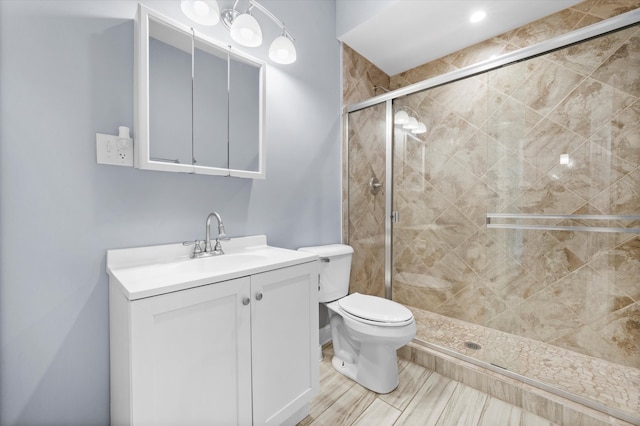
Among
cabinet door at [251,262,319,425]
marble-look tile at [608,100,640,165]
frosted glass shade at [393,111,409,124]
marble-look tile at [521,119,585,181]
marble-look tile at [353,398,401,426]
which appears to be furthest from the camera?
frosted glass shade at [393,111,409,124]

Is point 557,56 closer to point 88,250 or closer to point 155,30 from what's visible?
point 155,30

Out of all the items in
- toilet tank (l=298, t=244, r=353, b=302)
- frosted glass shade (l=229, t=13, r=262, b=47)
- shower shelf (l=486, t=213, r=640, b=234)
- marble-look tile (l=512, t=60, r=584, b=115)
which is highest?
frosted glass shade (l=229, t=13, r=262, b=47)

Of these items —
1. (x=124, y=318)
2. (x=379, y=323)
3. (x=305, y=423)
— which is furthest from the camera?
(x=379, y=323)

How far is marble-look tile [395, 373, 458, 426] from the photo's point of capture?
51.8 inches

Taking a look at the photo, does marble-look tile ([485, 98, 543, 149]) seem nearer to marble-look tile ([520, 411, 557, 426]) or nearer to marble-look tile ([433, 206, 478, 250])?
marble-look tile ([433, 206, 478, 250])

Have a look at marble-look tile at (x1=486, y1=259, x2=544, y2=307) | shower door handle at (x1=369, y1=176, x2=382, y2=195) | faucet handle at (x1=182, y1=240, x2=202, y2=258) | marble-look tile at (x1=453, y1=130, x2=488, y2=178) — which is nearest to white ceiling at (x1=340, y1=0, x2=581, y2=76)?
marble-look tile at (x1=453, y1=130, x2=488, y2=178)

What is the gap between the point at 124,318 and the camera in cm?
82

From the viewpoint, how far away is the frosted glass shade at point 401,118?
213 centimetres

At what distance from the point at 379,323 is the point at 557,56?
1871mm

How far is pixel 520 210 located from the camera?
1.92 m

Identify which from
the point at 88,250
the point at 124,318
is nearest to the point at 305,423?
the point at 124,318

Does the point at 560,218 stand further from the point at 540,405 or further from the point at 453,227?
the point at 540,405

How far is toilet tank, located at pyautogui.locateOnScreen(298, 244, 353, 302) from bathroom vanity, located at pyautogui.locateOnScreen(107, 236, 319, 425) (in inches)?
17.8

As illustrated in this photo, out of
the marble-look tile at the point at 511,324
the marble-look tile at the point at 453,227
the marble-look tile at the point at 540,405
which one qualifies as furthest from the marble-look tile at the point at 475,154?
the marble-look tile at the point at 540,405
